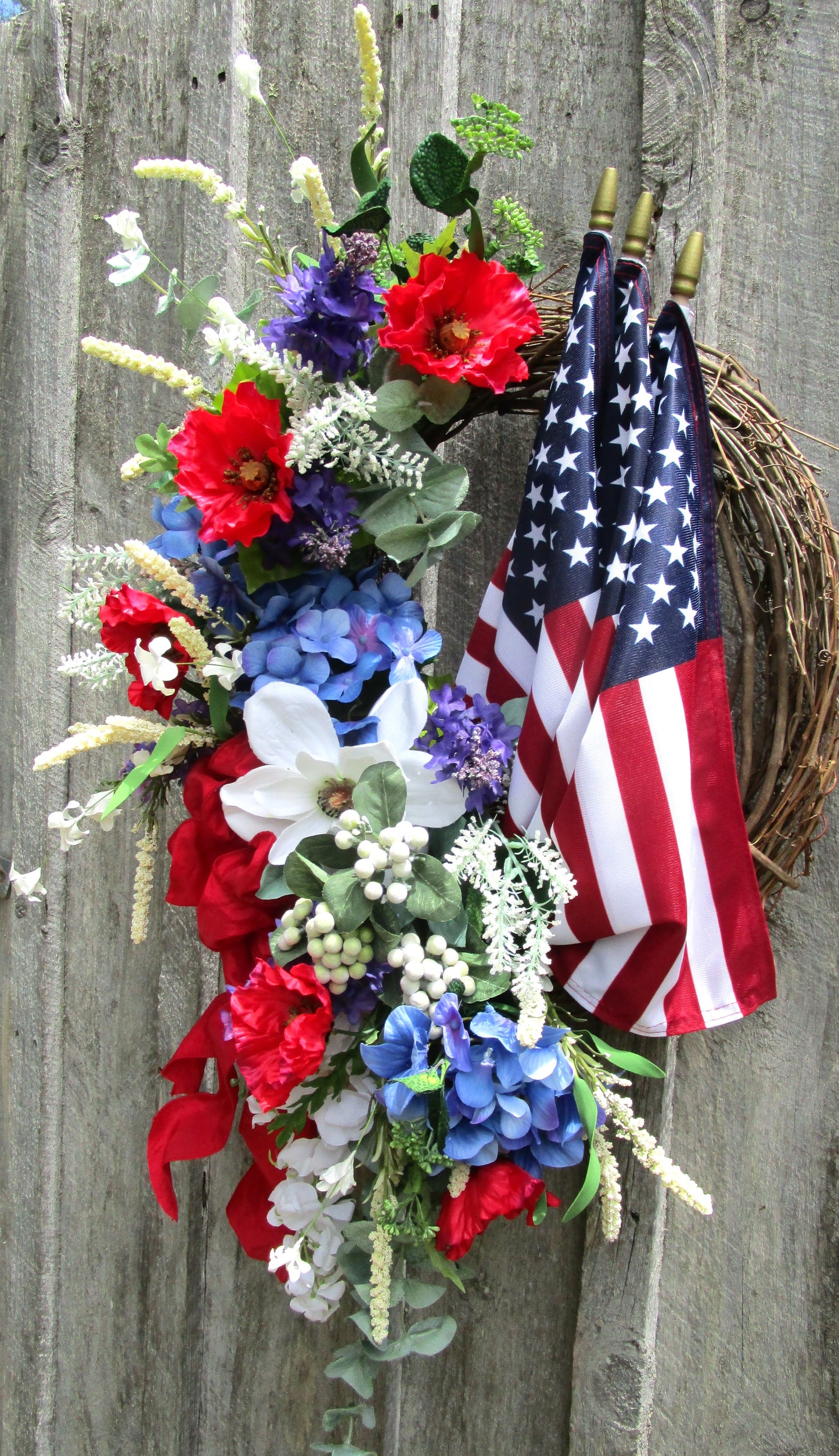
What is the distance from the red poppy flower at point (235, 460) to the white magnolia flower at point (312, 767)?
150 millimetres

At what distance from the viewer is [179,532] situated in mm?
830

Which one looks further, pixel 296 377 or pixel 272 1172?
pixel 272 1172

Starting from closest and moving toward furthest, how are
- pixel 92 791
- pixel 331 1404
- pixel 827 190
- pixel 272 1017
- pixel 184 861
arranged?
1. pixel 272 1017
2. pixel 184 861
3. pixel 827 190
4. pixel 331 1404
5. pixel 92 791

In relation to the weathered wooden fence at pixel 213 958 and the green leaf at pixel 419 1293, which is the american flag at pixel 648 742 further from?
the green leaf at pixel 419 1293

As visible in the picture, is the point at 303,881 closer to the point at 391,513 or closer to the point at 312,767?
the point at 312,767

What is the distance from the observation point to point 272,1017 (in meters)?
0.71

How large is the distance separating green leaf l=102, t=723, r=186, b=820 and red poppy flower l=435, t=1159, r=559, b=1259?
444mm

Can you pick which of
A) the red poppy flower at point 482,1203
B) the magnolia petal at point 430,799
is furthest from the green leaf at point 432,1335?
the magnolia petal at point 430,799

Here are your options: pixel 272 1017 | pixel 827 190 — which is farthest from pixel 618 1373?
pixel 827 190

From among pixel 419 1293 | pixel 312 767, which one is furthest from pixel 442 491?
pixel 419 1293

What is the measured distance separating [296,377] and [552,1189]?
0.93 metres

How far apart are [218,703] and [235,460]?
214mm

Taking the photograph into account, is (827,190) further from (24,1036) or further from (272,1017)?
(24,1036)

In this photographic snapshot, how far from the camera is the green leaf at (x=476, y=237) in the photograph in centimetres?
77
